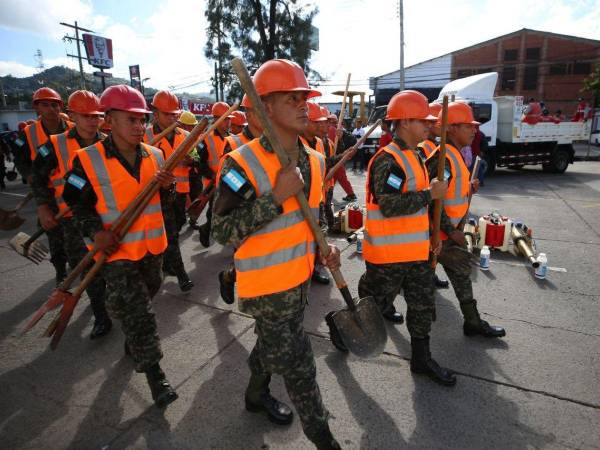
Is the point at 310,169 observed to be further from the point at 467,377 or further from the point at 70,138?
the point at 70,138

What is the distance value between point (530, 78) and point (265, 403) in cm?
4669

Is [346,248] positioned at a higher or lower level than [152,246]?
lower

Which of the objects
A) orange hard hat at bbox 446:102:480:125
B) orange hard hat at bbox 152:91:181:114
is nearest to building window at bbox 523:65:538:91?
orange hard hat at bbox 446:102:480:125

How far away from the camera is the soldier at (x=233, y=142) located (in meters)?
2.92

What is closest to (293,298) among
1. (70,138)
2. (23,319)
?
(70,138)

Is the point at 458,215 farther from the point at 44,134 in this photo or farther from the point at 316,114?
the point at 44,134

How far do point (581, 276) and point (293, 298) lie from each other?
14.4 ft

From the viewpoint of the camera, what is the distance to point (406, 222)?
2.61 metres

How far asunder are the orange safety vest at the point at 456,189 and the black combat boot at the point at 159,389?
7.81 feet

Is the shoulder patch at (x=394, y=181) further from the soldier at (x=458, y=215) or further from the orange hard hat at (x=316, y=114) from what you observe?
the orange hard hat at (x=316, y=114)

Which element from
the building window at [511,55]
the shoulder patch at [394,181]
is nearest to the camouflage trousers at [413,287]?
the shoulder patch at [394,181]

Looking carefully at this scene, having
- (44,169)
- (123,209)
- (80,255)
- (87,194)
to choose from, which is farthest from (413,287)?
(44,169)

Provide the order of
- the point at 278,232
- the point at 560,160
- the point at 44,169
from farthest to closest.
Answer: the point at 560,160
the point at 44,169
the point at 278,232

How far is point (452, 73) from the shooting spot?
137 ft
